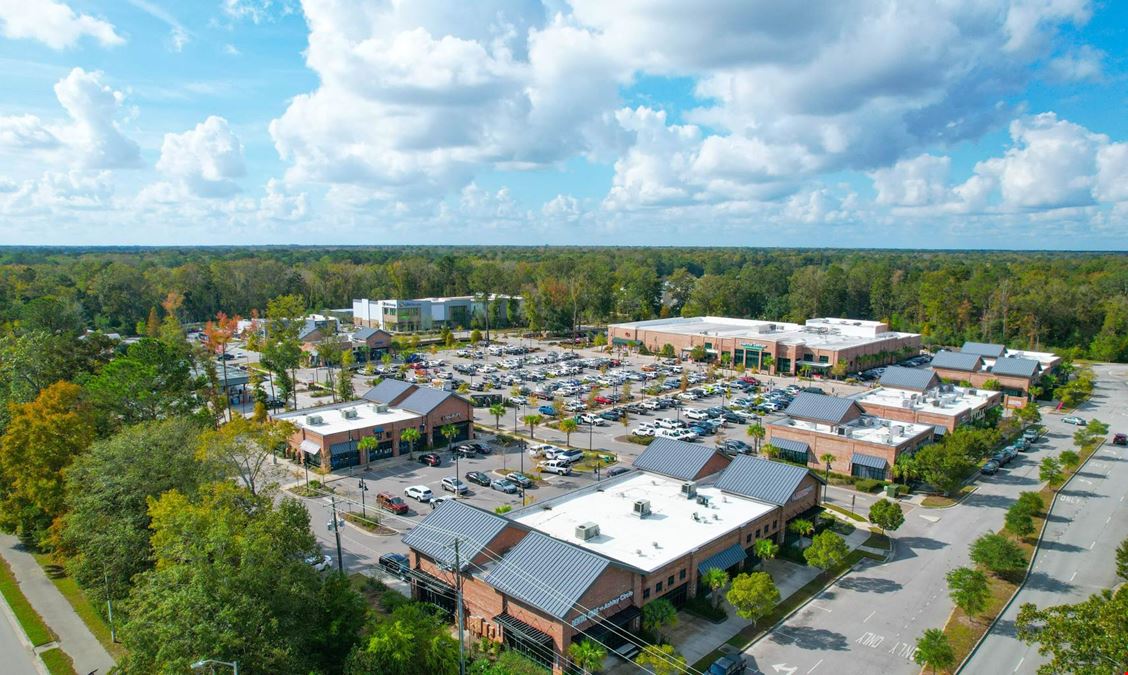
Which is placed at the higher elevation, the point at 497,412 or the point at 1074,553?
the point at 497,412

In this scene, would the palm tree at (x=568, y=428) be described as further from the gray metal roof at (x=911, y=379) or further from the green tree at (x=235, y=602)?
the gray metal roof at (x=911, y=379)

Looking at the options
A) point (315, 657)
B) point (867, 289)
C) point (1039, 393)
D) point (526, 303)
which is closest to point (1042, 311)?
point (867, 289)

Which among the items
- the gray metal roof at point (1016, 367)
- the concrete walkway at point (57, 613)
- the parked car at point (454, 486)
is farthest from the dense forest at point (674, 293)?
the parked car at point (454, 486)

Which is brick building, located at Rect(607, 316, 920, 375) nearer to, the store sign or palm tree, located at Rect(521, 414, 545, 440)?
palm tree, located at Rect(521, 414, 545, 440)

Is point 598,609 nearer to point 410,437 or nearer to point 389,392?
point 410,437

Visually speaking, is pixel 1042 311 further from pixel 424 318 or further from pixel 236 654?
pixel 236 654

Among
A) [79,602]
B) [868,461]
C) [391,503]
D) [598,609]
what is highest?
[598,609]

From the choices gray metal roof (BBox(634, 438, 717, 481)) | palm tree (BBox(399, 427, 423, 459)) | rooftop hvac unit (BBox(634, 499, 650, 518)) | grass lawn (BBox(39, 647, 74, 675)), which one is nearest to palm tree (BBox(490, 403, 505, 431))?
palm tree (BBox(399, 427, 423, 459))

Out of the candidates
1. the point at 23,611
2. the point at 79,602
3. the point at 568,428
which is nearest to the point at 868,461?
the point at 568,428
